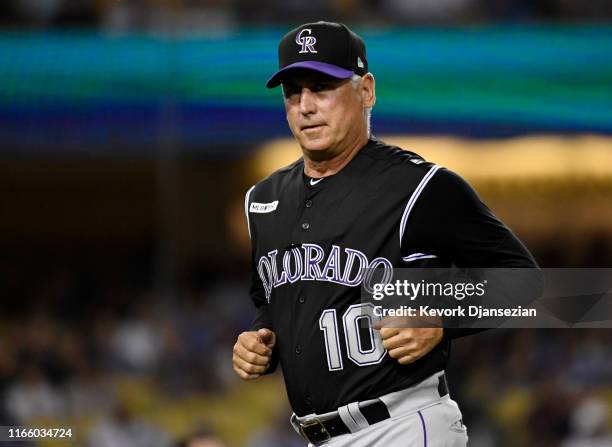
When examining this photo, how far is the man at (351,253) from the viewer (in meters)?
2.47

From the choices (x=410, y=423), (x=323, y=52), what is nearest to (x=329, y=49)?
(x=323, y=52)

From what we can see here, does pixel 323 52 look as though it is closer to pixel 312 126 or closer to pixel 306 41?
pixel 306 41

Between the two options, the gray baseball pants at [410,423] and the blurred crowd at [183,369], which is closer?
the gray baseball pants at [410,423]

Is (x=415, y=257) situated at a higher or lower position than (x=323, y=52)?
lower

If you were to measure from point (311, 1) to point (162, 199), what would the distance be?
2130 millimetres

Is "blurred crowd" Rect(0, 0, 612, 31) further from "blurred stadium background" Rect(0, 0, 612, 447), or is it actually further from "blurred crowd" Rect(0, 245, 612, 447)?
"blurred crowd" Rect(0, 245, 612, 447)

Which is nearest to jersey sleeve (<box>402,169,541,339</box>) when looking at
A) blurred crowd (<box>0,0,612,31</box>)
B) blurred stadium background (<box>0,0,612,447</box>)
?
blurred stadium background (<box>0,0,612,447</box>)

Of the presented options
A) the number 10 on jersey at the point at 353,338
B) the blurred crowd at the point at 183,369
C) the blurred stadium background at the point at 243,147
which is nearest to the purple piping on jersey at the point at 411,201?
the number 10 on jersey at the point at 353,338

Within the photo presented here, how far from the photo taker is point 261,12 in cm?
771

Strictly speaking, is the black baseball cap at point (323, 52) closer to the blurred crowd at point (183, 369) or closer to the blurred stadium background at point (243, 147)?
the blurred crowd at point (183, 369)

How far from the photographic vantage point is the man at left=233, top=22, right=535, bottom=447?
8.12 ft

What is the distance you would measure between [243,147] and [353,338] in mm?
5741

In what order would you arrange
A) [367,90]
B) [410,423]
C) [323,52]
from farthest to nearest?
[367,90] < [323,52] < [410,423]

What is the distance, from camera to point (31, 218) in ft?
31.8
